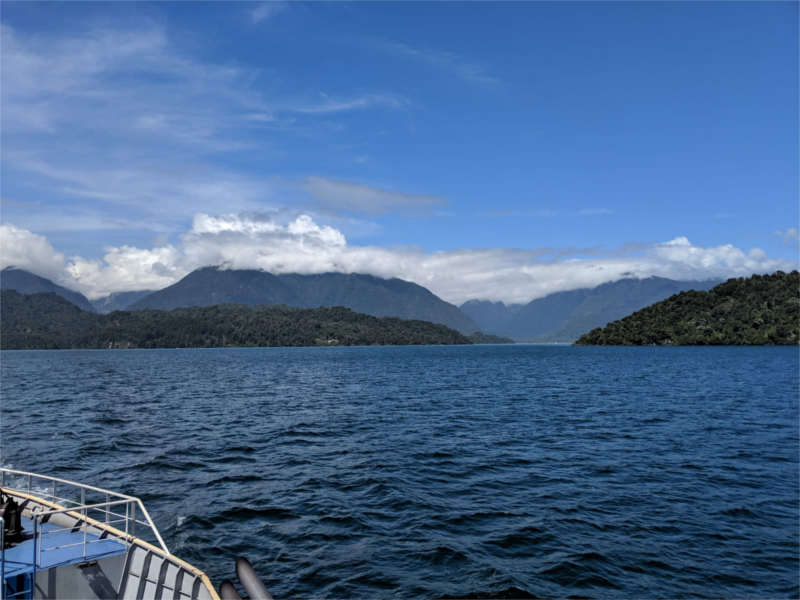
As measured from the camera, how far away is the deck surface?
11930 mm

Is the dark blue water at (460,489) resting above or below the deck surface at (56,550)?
below

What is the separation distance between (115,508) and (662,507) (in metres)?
26.3

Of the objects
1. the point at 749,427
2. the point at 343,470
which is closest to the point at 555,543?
the point at 343,470

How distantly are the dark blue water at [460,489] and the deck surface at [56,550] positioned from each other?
14.3 feet

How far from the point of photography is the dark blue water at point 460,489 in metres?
16.4

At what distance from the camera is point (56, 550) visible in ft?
44.0

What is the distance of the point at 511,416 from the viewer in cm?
4794

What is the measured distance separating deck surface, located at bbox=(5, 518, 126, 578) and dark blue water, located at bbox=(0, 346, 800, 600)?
4.37m

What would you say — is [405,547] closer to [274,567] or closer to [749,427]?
[274,567]

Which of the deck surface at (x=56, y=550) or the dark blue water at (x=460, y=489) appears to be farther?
the dark blue water at (x=460, y=489)

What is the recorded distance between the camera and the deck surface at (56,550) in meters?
11.9

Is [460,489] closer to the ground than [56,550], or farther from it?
closer to the ground

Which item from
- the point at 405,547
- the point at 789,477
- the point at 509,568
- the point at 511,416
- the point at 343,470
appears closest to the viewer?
the point at 509,568

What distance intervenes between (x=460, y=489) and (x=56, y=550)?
1761 centimetres
